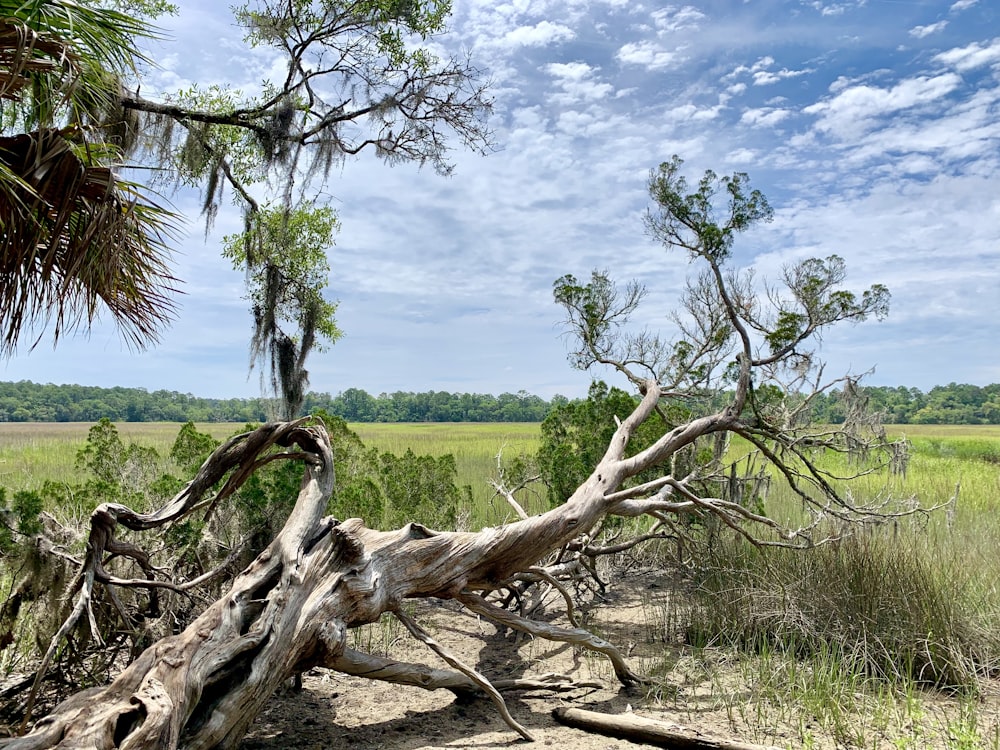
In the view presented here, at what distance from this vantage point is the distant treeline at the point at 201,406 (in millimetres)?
56062

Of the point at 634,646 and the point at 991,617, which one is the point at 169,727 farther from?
the point at 991,617

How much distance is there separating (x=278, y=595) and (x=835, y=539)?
15.1 feet

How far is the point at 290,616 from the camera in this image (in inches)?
145

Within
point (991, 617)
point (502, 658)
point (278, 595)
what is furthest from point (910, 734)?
point (278, 595)

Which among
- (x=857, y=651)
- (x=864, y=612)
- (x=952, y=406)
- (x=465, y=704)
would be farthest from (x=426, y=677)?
(x=952, y=406)

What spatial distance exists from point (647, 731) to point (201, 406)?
241 feet

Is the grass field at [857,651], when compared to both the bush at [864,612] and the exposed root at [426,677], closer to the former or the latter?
the bush at [864,612]

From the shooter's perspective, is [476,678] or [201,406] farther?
[201,406]

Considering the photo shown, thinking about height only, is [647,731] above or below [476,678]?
below

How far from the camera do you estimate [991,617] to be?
5527 mm

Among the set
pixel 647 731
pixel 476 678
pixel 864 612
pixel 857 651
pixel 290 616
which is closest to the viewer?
pixel 290 616

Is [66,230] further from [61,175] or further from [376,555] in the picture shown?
[376,555]

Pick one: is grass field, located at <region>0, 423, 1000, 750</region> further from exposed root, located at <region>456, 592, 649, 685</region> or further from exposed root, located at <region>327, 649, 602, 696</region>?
exposed root, located at <region>327, 649, 602, 696</region>

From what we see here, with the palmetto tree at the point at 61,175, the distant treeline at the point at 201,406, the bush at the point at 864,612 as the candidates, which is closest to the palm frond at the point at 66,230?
the palmetto tree at the point at 61,175
